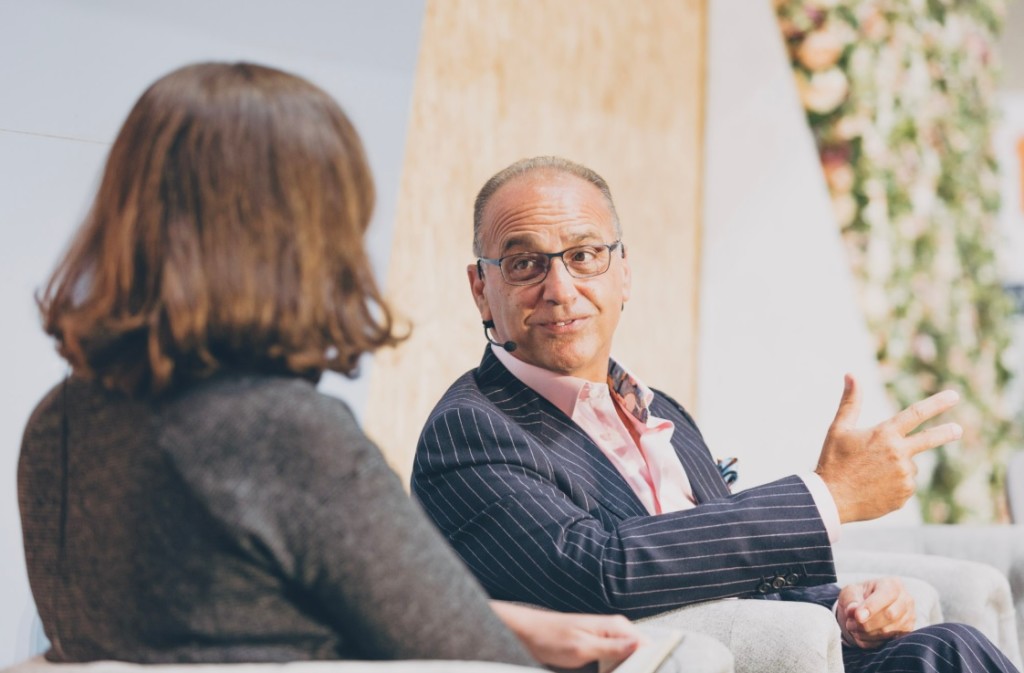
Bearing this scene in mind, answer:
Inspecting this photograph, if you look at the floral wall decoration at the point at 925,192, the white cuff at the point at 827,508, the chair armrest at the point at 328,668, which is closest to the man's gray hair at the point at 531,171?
the white cuff at the point at 827,508

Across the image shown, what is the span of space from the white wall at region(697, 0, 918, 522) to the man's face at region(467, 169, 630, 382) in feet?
7.07

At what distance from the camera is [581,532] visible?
160 cm

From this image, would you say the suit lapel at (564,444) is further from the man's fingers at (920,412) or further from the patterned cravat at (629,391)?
the man's fingers at (920,412)

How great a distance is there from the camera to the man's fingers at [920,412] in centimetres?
168

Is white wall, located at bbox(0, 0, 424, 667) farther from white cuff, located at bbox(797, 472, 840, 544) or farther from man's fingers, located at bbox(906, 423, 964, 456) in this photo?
man's fingers, located at bbox(906, 423, 964, 456)

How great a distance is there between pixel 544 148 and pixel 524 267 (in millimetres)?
1472

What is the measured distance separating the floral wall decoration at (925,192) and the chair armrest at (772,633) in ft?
10.2

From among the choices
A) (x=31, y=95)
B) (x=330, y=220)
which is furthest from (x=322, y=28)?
(x=330, y=220)

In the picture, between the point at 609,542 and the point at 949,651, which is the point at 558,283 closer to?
the point at 609,542

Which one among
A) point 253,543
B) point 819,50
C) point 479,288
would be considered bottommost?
point 253,543

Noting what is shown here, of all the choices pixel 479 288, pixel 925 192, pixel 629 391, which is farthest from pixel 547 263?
pixel 925 192

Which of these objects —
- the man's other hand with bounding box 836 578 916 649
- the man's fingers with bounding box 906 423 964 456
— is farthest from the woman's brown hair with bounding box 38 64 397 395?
the man's other hand with bounding box 836 578 916 649

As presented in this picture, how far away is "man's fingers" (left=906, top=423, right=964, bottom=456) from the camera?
1.66 meters

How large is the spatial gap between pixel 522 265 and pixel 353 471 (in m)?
0.98
